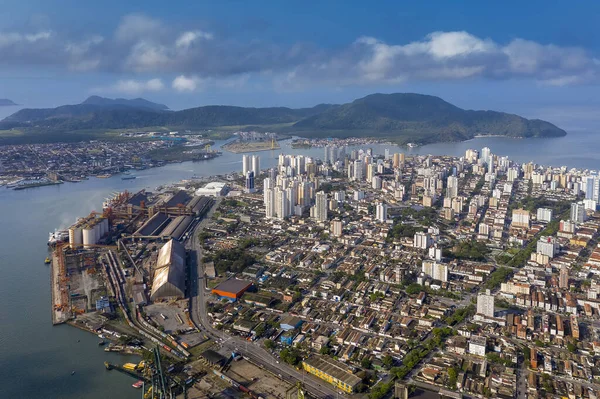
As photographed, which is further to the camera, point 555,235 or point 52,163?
point 52,163

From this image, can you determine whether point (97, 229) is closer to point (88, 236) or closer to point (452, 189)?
point (88, 236)

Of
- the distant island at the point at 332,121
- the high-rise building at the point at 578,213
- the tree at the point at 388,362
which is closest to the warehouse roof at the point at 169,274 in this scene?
the tree at the point at 388,362

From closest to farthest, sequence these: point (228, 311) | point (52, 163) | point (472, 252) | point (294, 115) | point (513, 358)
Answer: point (513, 358), point (228, 311), point (472, 252), point (52, 163), point (294, 115)

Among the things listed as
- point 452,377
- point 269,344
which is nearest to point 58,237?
point 269,344

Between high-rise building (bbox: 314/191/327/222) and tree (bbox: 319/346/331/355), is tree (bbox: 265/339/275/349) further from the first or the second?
high-rise building (bbox: 314/191/327/222)

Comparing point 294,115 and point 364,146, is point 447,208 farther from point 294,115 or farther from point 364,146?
point 294,115

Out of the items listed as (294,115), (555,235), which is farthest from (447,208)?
(294,115)
